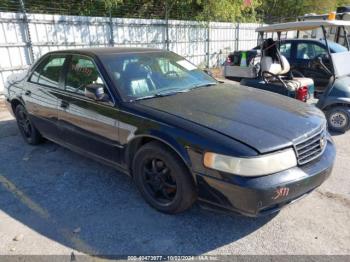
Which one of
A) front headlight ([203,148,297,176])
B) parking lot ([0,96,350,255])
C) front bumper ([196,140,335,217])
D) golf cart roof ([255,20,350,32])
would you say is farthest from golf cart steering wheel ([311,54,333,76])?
front headlight ([203,148,297,176])

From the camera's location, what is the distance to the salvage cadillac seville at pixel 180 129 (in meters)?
2.58

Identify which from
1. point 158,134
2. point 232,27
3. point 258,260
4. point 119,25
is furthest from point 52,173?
point 232,27

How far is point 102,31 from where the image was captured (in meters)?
10.5

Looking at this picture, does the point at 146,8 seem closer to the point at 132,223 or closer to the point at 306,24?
the point at 306,24

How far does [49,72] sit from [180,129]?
8.53 feet

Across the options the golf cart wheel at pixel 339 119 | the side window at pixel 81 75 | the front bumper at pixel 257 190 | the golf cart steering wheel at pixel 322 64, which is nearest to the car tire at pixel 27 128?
the side window at pixel 81 75

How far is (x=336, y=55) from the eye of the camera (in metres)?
6.06

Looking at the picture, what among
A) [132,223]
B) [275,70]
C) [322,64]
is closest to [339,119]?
[322,64]

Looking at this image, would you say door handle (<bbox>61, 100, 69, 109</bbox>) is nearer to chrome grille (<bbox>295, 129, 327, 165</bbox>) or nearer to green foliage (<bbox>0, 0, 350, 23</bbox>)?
chrome grille (<bbox>295, 129, 327, 165</bbox>)

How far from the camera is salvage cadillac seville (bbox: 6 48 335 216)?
8.47 feet

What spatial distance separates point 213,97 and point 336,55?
3759 mm

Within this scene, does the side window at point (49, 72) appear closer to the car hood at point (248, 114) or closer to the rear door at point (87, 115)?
the rear door at point (87, 115)

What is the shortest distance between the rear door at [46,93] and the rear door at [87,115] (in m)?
0.19

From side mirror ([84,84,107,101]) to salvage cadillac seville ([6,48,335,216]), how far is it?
1cm
